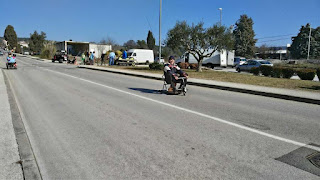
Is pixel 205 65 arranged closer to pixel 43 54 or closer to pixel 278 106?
pixel 278 106

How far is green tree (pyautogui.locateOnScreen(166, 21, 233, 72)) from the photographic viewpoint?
24.3 m

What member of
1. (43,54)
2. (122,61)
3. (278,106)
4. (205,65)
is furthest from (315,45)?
(43,54)

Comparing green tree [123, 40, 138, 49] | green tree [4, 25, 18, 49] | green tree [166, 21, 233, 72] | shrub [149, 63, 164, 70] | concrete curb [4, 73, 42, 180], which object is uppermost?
green tree [4, 25, 18, 49]

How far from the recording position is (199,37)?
24500 millimetres

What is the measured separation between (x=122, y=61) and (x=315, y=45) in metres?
45.7

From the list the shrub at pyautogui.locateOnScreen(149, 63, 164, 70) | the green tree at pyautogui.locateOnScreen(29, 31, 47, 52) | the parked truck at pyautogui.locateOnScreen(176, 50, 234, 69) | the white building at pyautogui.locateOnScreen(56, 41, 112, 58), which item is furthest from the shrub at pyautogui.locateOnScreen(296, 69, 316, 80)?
the green tree at pyautogui.locateOnScreen(29, 31, 47, 52)

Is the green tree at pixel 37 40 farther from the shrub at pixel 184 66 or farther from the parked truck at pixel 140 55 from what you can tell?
the shrub at pixel 184 66

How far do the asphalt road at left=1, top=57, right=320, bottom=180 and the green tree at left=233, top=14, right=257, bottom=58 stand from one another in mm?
57056

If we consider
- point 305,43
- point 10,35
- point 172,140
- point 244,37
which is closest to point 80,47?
point 244,37

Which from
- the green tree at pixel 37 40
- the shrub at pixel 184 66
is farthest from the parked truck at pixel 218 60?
the green tree at pixel 37 40

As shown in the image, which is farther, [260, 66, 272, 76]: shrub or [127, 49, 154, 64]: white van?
[127, 49, 154, 64]: white van

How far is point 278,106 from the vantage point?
8.35 metres

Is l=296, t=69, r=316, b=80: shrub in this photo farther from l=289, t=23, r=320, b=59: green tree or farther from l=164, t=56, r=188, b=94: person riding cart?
l=289, t=23, r=320, b=59: green tree

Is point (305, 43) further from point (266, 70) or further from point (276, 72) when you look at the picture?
point (276, 72)
